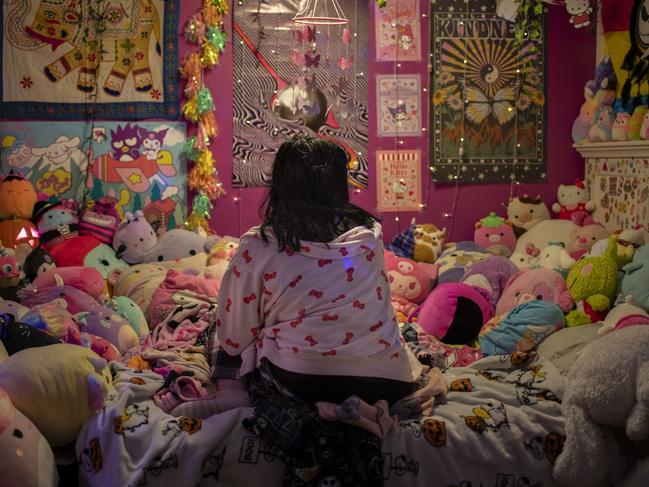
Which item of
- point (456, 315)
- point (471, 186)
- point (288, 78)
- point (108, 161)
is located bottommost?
point (456, 315)

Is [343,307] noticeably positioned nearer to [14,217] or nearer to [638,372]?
[638,372]

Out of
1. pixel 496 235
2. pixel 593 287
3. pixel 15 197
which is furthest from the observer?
pixel 496 235

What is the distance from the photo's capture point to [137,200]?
4.43 meters

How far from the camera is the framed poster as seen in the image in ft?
15.2

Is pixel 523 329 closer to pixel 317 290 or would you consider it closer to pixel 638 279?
pixel 638 279

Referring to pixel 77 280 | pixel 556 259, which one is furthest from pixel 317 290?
pixel 556 259

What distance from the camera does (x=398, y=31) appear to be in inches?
180

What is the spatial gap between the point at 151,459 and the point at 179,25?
285cm

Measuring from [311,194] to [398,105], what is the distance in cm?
240

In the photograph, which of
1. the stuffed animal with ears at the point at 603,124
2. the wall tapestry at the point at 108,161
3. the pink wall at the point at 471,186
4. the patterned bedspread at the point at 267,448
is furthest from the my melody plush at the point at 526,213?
the patterned bedspread at the point at 267,448

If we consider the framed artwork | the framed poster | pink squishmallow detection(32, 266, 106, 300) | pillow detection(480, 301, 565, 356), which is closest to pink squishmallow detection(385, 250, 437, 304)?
the framed poster

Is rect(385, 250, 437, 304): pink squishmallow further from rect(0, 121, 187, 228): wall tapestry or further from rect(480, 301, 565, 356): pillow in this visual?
rect(0, 121, 187, 228): wall tapestry

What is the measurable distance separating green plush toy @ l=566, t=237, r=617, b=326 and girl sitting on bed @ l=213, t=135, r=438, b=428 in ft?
3.63

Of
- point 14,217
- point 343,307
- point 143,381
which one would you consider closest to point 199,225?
point 14,217
